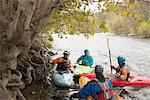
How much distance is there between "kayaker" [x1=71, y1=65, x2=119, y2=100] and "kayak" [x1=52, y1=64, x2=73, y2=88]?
4312 millimetres

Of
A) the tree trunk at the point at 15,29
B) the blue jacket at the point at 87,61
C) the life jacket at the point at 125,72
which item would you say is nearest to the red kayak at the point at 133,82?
the life jacket at the point at 125,72

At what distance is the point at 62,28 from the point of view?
55.0 ft

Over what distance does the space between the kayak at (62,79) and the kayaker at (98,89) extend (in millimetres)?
4312

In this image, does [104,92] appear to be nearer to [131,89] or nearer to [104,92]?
[104,92]

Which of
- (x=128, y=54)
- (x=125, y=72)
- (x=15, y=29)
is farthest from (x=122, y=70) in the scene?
(x=128, y=54)

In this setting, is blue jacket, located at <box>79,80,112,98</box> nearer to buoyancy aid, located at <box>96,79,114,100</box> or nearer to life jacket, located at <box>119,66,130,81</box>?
buoyancy aid, located at <box>96,79,114,100</box>

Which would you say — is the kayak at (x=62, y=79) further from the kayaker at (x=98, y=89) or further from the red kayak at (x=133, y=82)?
the kayaker at (x=98, y=89)

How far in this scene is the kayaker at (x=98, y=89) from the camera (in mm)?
8211

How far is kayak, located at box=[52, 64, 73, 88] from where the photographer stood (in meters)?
12.8

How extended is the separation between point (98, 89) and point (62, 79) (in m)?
4.79

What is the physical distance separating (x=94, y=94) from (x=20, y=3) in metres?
3.76

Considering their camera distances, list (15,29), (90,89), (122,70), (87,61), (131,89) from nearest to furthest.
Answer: (15,29) < (90,89) < (122,70) < (131,89) < (87,61)

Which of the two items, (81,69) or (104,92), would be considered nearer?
(104,92)

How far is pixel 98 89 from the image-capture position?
8281 millimetres
